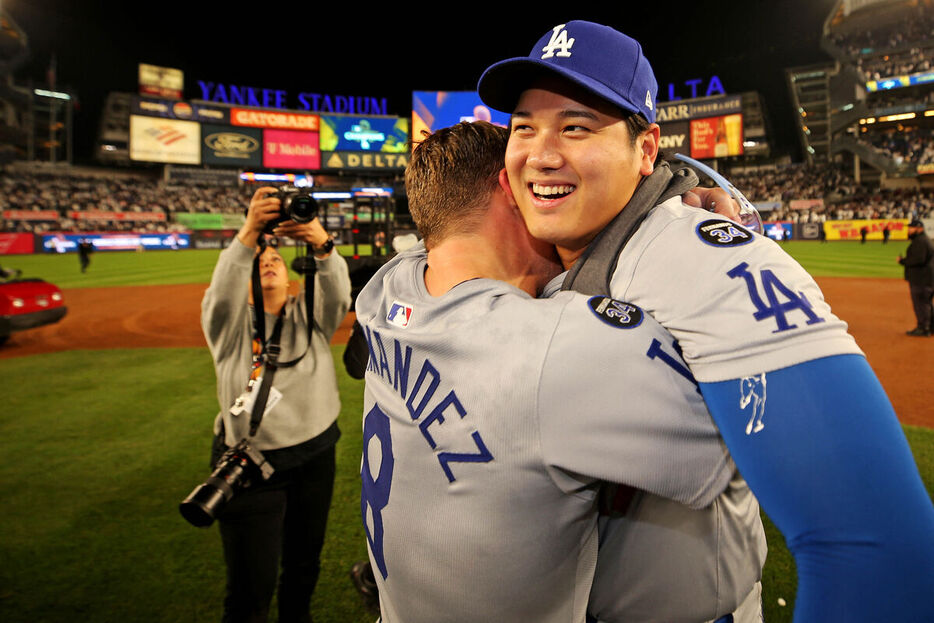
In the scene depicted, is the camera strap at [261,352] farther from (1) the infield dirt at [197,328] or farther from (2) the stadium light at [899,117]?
(2) the stadium light at [899,117]

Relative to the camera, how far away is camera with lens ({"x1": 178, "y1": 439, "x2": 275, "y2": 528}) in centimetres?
251

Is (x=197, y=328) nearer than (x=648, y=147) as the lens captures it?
No

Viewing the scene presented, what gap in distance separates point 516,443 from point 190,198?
60.4 meters

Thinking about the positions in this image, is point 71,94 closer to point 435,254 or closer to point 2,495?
point 2,495

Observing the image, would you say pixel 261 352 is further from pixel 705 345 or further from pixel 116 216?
pixel 116 216

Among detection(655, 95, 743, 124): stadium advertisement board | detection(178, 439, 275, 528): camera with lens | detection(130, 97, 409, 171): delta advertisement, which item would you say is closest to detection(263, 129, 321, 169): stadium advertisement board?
detection(130, 97, 409, 171): delta advertisement

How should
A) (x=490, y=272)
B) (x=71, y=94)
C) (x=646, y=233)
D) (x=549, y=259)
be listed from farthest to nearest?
(x=71, y=94) < (x=549, y=259) < (x=490, y=272) < (x=646, y=233)

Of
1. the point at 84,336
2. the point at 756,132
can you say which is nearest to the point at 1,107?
the point at 84,336

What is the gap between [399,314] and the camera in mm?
1385

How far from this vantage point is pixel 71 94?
66500mm

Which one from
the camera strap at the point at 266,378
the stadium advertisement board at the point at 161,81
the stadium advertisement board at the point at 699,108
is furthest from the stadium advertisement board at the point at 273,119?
the camera strap at the point at 266,378

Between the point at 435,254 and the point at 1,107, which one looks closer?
the point at 435,254

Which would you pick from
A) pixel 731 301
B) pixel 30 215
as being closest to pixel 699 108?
pixel 30 215

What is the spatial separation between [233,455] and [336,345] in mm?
8358
